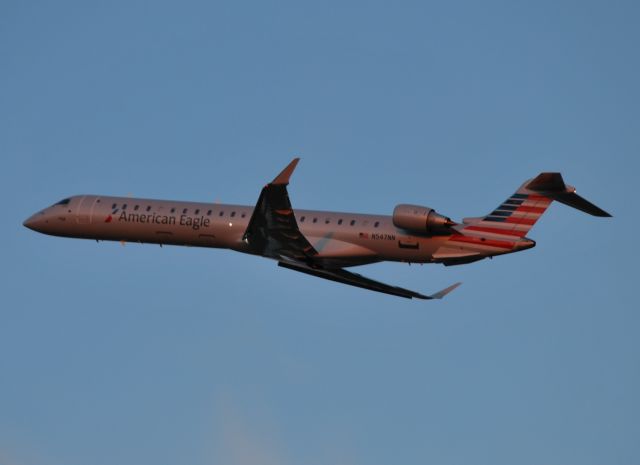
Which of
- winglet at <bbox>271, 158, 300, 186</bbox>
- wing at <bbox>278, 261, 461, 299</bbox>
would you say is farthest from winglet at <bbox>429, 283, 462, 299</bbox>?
winglet at <bbox>271, 158, 300, 186</bbox>

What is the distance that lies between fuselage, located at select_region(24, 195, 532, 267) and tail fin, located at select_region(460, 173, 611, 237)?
0.71 m

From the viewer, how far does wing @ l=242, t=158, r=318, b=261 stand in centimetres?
4069

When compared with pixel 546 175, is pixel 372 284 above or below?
below

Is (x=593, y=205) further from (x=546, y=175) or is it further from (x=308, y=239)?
(x=308, y=239)

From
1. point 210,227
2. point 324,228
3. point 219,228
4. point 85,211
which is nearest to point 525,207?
point 324,228

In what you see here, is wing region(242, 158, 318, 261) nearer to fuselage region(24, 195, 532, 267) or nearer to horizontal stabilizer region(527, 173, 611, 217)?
fuselage region(24, 195, 532, 267)

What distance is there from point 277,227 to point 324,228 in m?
2.78

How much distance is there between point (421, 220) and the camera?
1667 inches

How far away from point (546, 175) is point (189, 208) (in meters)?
14.4

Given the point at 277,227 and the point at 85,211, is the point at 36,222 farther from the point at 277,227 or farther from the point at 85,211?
the point at 277,227

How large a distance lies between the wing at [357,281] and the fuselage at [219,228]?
1.14 metres

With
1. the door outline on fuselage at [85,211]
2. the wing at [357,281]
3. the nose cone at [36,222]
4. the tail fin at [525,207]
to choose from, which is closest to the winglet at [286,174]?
the wing at [357,281]

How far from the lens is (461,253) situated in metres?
43.1

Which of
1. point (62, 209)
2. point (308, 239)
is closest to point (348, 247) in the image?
point (308, 239)
